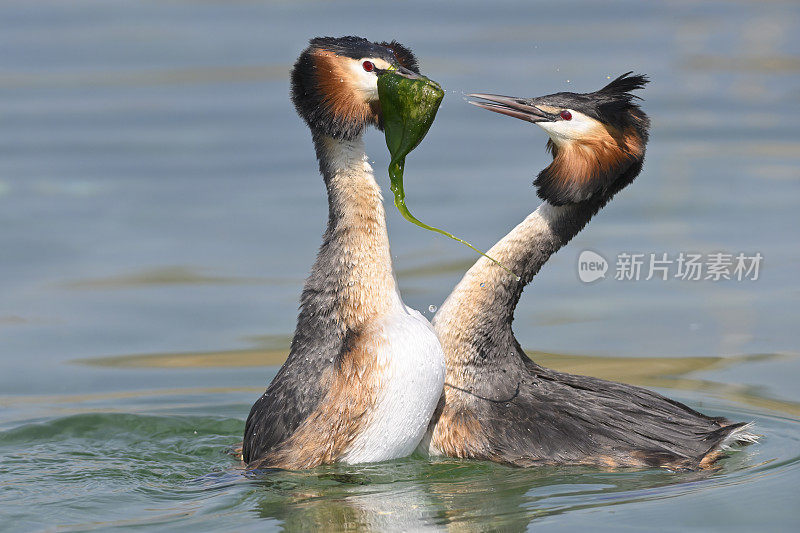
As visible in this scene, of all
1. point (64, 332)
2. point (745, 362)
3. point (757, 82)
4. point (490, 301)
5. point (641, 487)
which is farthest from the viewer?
point (757, 82)

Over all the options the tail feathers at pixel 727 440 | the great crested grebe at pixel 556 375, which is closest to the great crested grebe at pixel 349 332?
the great crested grebe at pixel 556 375

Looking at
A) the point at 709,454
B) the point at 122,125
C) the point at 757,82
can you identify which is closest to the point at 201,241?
the point at 122,125

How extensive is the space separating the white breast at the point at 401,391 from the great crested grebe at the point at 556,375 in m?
0.29

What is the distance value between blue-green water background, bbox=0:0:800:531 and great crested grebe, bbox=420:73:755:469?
18cm

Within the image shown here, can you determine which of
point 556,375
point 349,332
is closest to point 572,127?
point 556,375

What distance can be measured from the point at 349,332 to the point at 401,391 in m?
0.42

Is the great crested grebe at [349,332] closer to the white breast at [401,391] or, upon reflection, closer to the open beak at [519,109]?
the white breast at [401,391]

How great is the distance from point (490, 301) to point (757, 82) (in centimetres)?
821

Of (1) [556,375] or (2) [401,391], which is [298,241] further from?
(2) [401,391]

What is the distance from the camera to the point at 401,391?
7340 mm

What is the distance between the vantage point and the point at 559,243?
321 inches

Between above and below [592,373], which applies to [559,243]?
above

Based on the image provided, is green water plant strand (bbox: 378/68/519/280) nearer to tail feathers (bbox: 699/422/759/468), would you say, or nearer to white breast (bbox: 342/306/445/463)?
white breast (bbox: 342/306/445/463)

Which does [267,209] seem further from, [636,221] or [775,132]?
[775,132]
